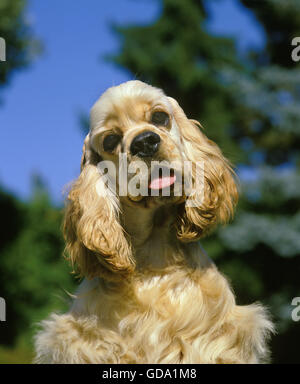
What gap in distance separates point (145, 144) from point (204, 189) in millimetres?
460

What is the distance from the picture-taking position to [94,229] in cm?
256

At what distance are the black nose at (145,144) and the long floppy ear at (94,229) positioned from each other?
0.36 metres

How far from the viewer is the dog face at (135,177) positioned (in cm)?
239

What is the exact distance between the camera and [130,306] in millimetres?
2512

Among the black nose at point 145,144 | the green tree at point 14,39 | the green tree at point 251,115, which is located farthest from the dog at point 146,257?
the green tree at point 14,39

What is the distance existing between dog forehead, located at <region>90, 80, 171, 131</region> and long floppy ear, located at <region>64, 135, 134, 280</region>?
22 centimetres

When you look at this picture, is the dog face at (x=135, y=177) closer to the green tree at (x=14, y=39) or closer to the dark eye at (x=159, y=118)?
the dark eye at (x=159, y=118)

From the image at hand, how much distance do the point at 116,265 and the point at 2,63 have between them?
909 centimetres

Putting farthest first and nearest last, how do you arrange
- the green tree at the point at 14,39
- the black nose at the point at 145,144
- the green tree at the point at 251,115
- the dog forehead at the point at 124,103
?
the green tree at the point at 14,39 → the green tree at the point at 251,115 → the dog forehead at the point at 124,103 → the black nose at the point at 145,144

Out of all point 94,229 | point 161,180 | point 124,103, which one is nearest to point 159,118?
point 124,103

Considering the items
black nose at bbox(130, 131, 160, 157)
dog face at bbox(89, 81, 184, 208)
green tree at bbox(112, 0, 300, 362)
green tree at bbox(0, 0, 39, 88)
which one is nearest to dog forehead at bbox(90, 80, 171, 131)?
dog face at bbox(89, 81, 184, 208)

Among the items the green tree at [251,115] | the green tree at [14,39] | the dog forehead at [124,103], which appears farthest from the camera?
the green tree at [14,39]

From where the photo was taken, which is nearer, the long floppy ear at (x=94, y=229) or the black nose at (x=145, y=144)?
the black nose at (x=145, y=144)

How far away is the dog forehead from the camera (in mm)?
2461
